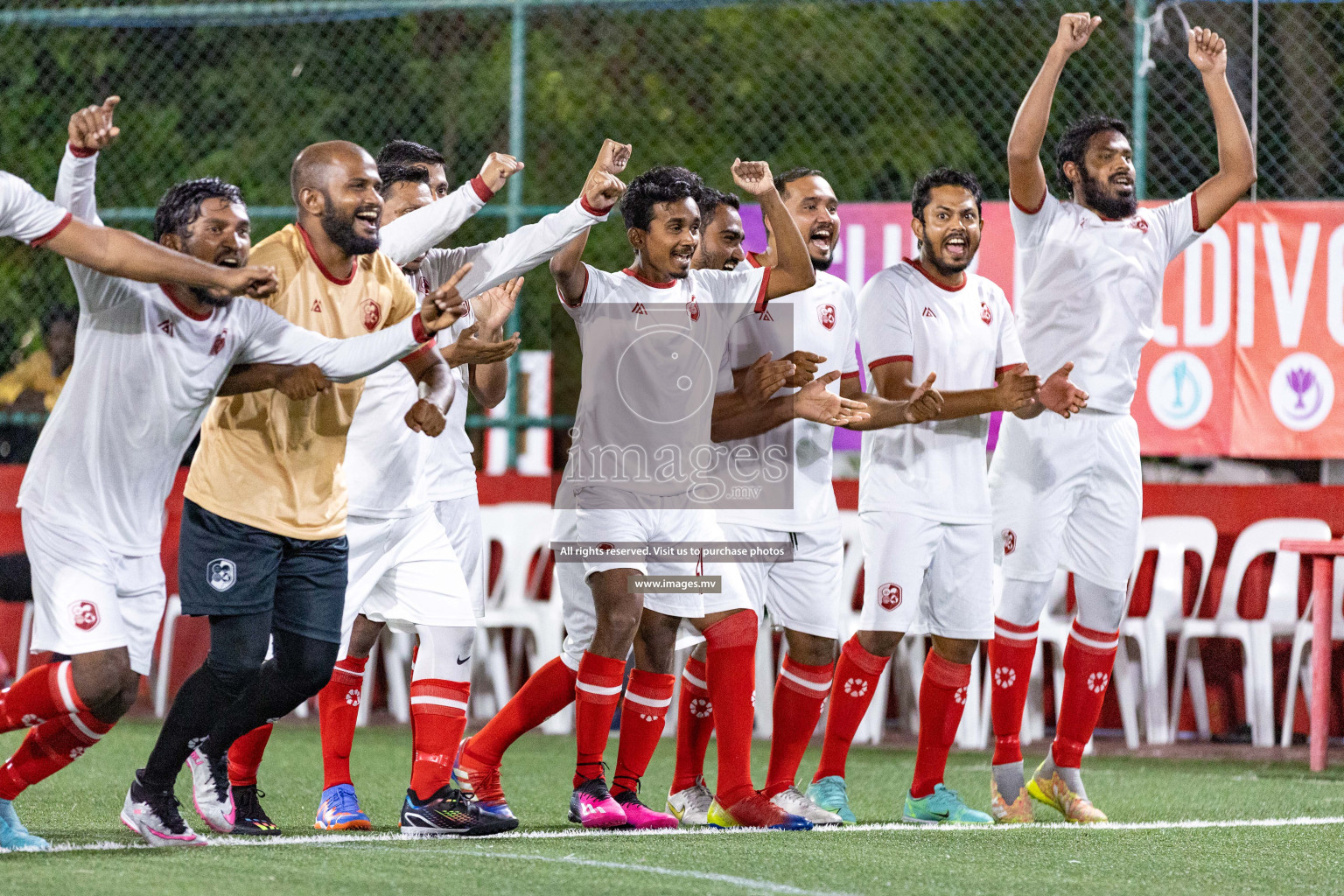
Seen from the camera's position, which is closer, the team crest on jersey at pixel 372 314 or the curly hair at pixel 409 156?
the team crest on jersey at pixel 372 314

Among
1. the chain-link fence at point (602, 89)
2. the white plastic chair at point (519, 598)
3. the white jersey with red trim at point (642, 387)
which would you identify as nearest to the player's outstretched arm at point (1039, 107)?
the white jersey with red trim at point (642, 387)

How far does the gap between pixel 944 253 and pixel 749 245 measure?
A: 3.36 meters

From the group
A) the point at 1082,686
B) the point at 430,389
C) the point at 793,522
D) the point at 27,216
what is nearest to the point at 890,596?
the point at 793,522

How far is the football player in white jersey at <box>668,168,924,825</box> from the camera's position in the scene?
6.21m

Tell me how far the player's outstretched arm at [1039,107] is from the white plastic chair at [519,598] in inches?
153

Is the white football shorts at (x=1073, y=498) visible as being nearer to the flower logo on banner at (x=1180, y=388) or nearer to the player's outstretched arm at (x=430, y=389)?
the player's outstretched arm at (x=430, y=389)

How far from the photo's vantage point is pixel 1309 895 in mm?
4836

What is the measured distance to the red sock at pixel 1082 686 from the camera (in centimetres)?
657

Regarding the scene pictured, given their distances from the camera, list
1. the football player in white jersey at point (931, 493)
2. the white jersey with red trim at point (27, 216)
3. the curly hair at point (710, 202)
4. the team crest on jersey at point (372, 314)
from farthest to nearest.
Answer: the curly hair at point (710, 202) → the football player in white jersey at point (931, 493) → the team crest on jersey at point (372, 314) → the white jersey with red trim at point (27, 216)

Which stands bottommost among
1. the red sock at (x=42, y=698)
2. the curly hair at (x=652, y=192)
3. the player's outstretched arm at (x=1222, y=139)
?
the red sock at (x=42, y=698)

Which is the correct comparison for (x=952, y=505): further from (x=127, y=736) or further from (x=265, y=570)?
(x=127, y=736)

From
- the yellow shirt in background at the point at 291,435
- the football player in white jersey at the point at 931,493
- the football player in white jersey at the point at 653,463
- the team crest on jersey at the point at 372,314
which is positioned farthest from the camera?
the football player in white jersey at the point at 931,493

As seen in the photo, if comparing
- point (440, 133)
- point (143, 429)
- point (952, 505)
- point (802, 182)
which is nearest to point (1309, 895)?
point (952, 505)

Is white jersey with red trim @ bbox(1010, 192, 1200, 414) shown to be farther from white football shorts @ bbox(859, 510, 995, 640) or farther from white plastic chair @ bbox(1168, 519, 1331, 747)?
white plastic chair @ bbox(1168, 519, 1331, 747)
